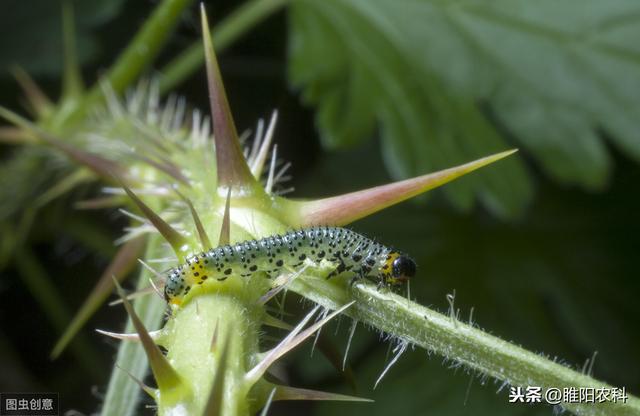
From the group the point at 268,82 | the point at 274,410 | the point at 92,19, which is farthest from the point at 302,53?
the point at 274,410

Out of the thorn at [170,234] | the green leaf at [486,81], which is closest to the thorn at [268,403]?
the thorn at [170,234]

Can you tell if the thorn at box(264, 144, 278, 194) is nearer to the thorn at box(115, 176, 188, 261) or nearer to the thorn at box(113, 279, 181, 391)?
the thorn at box(115, 176, 188, 261)

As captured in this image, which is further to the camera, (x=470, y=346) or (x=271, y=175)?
(x=271, y=175)

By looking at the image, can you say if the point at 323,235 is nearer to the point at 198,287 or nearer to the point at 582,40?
the point at 198,287

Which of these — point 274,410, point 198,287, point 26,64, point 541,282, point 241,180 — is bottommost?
point 274,410

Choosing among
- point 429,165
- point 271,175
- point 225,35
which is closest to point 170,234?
point 271,175

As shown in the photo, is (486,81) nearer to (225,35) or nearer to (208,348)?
(225,35)
